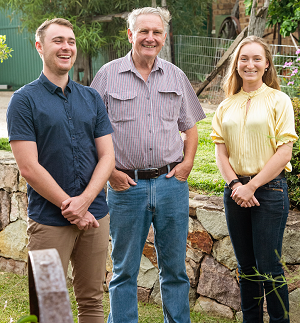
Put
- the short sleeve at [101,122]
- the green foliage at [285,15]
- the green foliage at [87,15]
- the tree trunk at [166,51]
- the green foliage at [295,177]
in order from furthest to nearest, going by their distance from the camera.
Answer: the green foliage at [87,15]
the tree trunk at [166,51]
the green foliage at [285,15]
the green foliage at [295,177]
the short sleeve at [101,122]

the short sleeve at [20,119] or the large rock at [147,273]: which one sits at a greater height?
the short sleeve at [20,119]

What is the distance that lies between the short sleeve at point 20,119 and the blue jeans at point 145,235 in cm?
72

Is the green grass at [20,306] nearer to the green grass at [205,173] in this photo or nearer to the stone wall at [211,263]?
the stone wall at [211,263]

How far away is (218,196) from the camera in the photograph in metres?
3.65

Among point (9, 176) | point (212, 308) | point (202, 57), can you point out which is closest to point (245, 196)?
point (212, 308)

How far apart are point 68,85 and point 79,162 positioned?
42cm

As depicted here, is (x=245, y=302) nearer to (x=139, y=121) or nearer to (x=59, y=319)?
(x=139, y=121)

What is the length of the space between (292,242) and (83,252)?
1495 millimetres

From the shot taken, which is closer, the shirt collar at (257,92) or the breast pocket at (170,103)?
the shirt collar at (257,92)

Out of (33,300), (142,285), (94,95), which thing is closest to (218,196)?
(142,285)

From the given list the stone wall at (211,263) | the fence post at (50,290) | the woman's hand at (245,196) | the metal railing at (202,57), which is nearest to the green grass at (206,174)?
the stone wall at (211,263)

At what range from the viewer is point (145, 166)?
8.55 feet

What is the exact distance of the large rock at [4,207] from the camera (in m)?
4.35

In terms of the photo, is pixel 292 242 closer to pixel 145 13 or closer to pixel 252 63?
pixel 252 63
